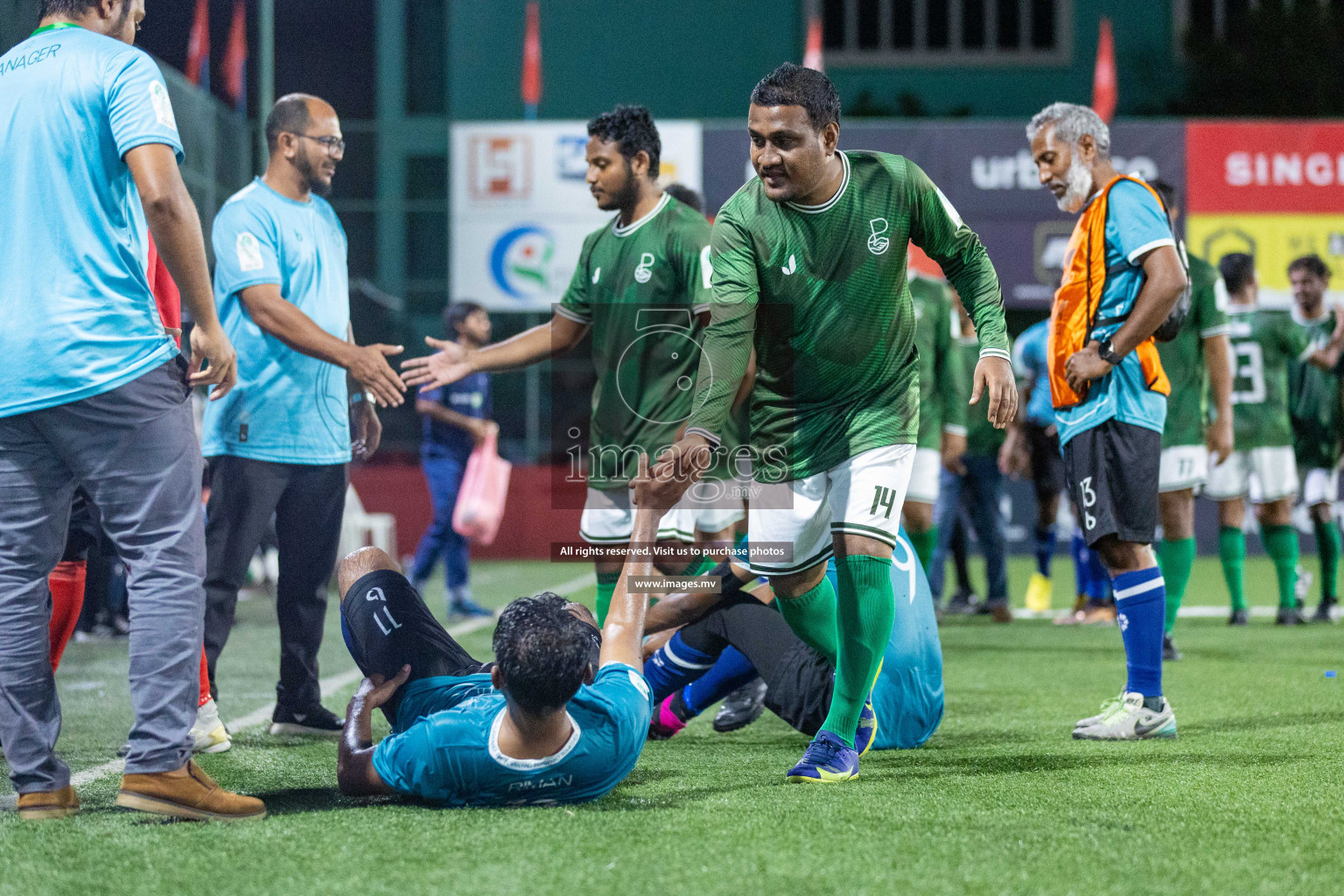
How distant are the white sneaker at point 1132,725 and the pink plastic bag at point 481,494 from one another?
18.9 ft

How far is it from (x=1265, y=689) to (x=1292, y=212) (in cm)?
1255

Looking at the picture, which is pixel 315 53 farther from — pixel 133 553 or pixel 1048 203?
pixel 133 553

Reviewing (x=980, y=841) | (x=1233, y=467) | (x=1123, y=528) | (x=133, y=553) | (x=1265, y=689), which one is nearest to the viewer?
(x=980, y=841)

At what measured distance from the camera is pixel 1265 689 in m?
5.52

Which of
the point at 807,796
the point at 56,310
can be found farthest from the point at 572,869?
the point at 56,310


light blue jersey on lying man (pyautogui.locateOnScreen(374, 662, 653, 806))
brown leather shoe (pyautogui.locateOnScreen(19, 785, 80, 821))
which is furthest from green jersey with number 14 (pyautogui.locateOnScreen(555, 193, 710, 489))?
brown leather shoe (pyautogui.locateOnScreen(19, 785, 80, 821))

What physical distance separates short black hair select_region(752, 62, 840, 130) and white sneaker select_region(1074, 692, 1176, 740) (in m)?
2.19

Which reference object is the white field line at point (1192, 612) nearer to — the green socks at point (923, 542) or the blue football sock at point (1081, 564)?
the blue football sock at point (1081, 564)

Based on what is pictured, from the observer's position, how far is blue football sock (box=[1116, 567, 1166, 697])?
4469 mm

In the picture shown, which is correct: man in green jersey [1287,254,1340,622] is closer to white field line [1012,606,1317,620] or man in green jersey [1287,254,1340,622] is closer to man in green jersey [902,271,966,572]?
white field line [1012,606,1317,620]

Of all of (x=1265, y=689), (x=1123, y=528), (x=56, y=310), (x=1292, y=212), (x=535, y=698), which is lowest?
(x=1265, y=689)

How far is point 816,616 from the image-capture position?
395 cm

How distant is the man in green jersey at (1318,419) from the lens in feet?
29.5

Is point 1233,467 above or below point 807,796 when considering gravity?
above
